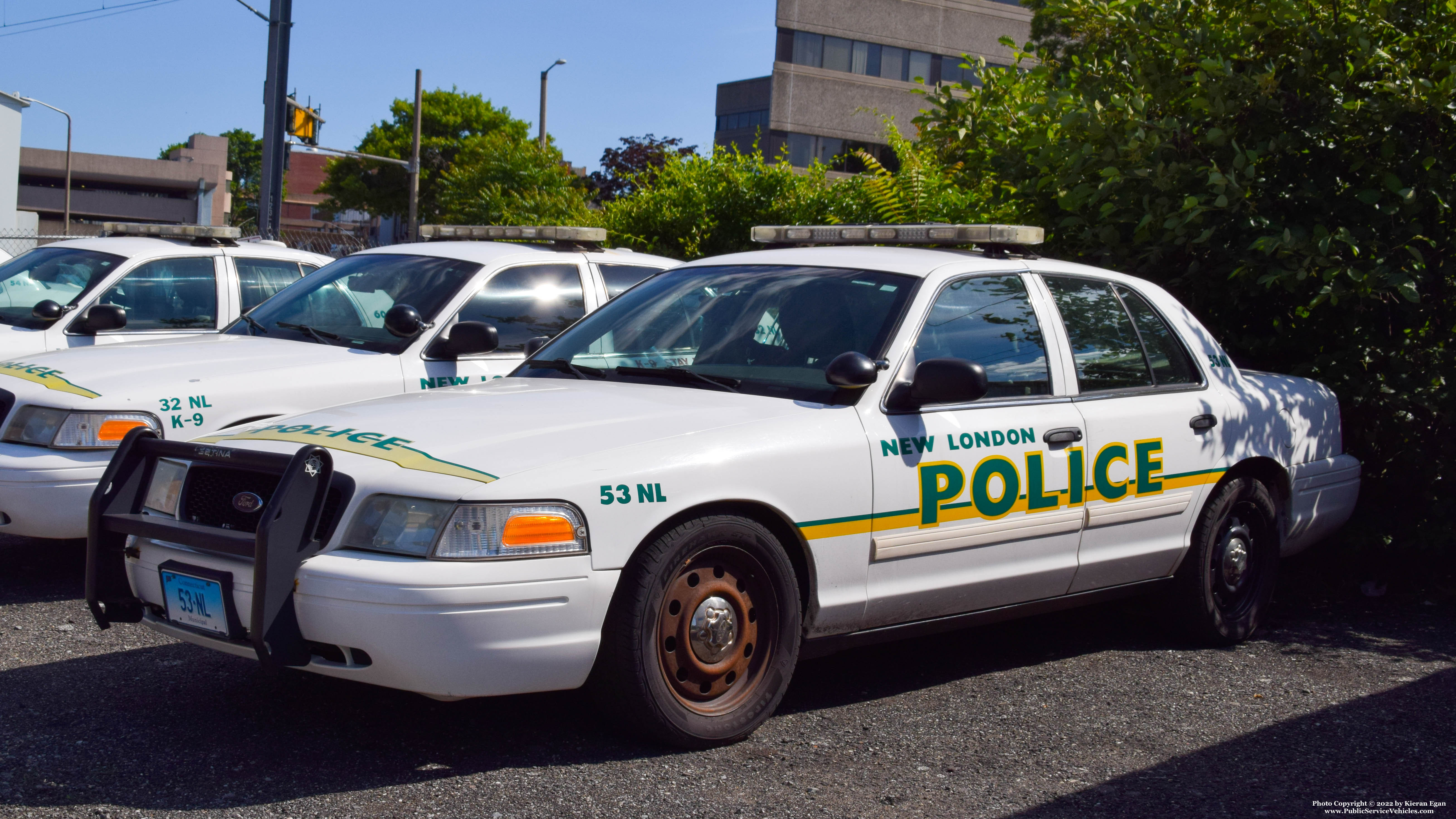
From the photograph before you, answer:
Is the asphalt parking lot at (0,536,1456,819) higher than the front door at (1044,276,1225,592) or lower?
lower

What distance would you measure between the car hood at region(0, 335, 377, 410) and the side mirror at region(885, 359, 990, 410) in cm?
317

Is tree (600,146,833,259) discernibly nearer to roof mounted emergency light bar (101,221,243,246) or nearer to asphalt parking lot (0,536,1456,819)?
roof mounted emergency light bar (101,221,243,246)

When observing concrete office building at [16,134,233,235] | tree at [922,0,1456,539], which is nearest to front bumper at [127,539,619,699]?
tree at [922,0,1456,539]

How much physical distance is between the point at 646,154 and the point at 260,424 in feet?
105

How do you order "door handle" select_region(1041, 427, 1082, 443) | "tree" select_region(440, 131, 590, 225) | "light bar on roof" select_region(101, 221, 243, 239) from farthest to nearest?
"tree" select_region(440, 131, 590, 225) < "light bar on roof" select_region(101, 221, 243, 239) < "door handle" select_region(1041, 427, 1082, 443)

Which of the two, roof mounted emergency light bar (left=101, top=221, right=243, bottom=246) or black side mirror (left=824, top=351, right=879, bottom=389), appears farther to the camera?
roof mounted emergency light bar (left=101, top=221, right=243, bottom=246)

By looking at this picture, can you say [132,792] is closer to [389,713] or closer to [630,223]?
[389,713]

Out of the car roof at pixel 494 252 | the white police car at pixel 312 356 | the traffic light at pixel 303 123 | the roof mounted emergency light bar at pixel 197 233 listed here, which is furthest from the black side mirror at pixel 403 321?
the traffic light at pixel 303 123

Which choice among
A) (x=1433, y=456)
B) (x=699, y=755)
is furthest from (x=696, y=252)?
(x=699, y=755)

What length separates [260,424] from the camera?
13.9 feet

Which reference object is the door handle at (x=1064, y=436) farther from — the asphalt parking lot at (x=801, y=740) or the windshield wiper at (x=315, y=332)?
the windshield wiper at (x=315, y=332)

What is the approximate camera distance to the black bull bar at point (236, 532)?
3.46 meters

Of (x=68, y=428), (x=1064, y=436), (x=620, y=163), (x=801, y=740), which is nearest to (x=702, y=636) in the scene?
(x=801, y=740)

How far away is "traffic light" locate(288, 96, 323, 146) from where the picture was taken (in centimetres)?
1825
